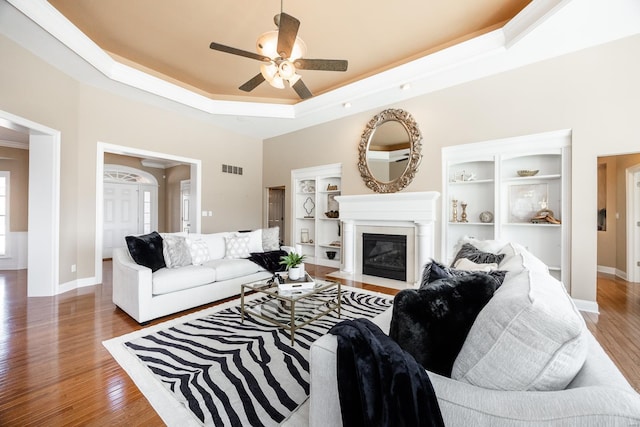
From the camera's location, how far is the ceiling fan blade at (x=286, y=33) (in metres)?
2.11

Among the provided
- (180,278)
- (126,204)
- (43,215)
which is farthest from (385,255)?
(126,204)

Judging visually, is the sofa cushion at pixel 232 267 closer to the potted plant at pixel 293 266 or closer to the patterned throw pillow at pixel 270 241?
the patterned throw pillow at pixel 270 241

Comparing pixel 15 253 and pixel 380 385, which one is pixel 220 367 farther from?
pixel 15 253

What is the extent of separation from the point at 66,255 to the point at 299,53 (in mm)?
4414

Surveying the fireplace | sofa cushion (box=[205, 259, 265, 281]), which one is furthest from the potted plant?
the fireplace

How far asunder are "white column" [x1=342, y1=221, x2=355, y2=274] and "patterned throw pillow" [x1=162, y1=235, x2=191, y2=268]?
110 inches

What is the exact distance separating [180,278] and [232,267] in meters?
0.71

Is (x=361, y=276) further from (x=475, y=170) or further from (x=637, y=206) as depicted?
(x=637, y=206)

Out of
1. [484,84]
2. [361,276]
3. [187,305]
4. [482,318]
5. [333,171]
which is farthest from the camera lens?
[333,171]

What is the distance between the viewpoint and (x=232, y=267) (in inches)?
146

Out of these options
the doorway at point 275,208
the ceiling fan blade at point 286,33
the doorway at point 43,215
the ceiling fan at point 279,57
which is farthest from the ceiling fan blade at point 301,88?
the doorway at point 275,208

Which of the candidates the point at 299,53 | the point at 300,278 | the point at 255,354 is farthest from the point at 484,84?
the point at 255,354

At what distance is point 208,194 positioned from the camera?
19.8 ft

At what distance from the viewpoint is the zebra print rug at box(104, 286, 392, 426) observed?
162cm
